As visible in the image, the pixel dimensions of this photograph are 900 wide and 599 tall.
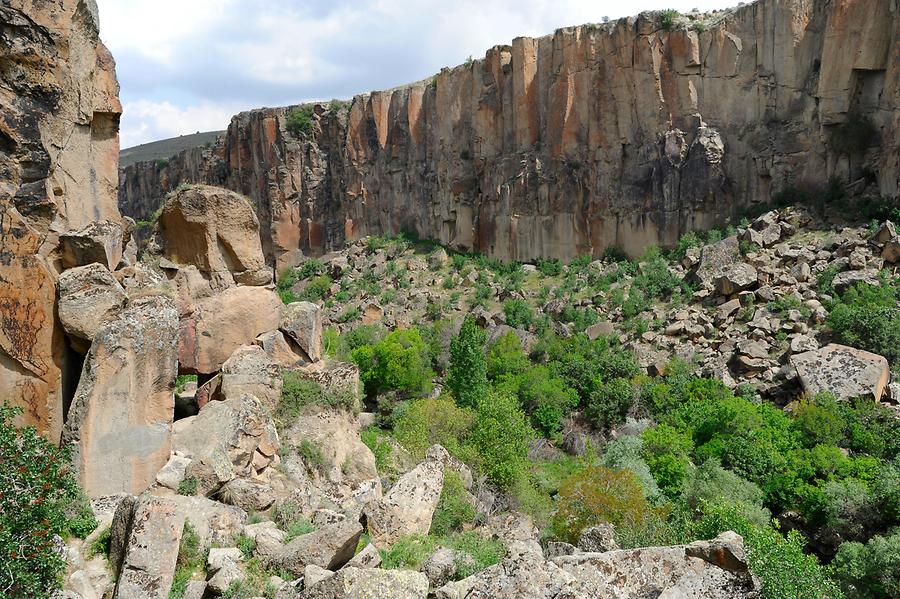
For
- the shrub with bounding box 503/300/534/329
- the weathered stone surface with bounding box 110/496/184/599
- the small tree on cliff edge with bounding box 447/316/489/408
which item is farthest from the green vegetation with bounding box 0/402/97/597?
the shrub with bounding box 503/300/534/329

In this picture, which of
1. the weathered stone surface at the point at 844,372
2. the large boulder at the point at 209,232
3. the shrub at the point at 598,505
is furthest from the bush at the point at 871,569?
the large boulder at the point at 209,232

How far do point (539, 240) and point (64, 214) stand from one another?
104ft

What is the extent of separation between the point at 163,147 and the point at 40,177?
288 ft

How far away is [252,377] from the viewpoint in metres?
14.0

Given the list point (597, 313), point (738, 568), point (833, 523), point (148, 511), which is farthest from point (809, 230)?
point (148, 511)

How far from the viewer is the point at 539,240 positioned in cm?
4169

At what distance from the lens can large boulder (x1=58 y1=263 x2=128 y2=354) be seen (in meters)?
11.4

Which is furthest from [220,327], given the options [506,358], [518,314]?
[518,314]

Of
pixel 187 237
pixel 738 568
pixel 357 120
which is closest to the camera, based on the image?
pixel 738 568

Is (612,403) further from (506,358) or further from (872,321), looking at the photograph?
(872,321)

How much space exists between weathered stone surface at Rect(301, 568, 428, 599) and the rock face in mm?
6520

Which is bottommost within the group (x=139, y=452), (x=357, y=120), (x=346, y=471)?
(x=346, y=471)

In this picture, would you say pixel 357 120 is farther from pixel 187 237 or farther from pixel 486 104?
pixel 187 237

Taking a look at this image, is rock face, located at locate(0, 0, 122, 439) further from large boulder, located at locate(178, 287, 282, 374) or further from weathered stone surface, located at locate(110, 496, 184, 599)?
weathered stone surface, located at locate(110, 496, 184, 599)
